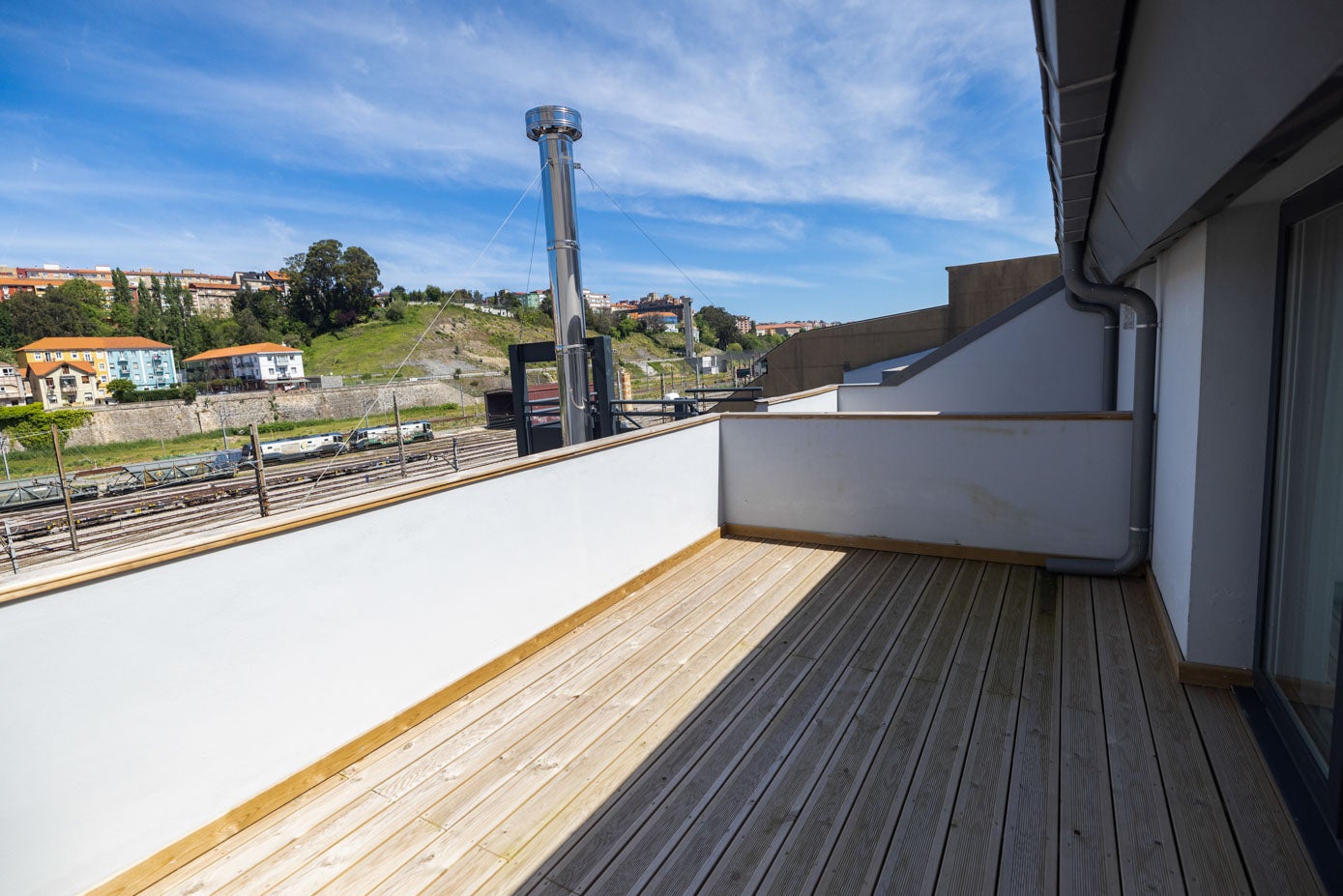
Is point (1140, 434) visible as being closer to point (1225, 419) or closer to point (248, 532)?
point (1225, 419)

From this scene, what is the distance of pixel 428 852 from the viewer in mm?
1646

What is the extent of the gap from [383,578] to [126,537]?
19173 mm

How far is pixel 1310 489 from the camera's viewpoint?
1.70 meters

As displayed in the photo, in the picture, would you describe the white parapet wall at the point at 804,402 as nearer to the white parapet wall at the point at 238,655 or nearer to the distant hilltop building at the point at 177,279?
the white parapet wall at the point at 238,655

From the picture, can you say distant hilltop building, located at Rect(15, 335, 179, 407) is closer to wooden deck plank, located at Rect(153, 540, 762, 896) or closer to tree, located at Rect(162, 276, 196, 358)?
tree, located at Rect(162, 276, 196, 358)

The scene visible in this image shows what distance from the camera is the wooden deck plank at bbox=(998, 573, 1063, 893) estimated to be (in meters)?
1.49

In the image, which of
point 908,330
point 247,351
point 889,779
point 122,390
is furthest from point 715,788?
point 247,351

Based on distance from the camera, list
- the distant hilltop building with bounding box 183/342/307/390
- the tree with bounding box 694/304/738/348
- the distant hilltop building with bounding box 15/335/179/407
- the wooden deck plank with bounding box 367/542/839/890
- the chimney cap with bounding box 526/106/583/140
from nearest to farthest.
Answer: the wooden deck plank with bounding box 367/542/839/890
the chimney cap with bounding box 526/106/583/140
the distant hilltop building with bounding box 15/335/179/407
the distant hilltop building with bounding box 183/342/307/390
the tree with bounding box 694/304/738/348

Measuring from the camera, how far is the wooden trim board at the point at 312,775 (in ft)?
5.13

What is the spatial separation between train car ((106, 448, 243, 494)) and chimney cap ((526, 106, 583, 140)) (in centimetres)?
2176

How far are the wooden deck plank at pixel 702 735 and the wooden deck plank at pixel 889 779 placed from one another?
425mm

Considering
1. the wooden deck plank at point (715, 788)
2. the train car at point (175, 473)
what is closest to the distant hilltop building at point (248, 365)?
the train car at point (175, 473)

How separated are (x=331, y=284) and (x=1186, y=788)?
69.5 metres

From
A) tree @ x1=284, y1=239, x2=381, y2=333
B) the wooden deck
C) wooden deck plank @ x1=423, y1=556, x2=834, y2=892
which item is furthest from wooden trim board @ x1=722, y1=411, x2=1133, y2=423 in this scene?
tree @ x1=284, y1=239, x2=381, y2=333
